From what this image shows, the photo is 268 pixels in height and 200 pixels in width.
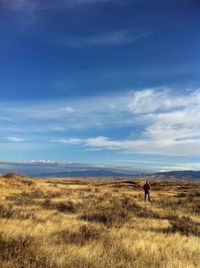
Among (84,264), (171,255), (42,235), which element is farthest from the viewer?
(42,235)

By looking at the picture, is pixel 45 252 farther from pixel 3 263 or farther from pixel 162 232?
pixel 162 232

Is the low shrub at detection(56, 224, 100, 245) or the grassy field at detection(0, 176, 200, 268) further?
the low shrub at detection(56, 224, 100, 245)

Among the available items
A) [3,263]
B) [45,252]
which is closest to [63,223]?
[45,252]

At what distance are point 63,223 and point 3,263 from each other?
7420 mm

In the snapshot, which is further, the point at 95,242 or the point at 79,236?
the point at 79,236

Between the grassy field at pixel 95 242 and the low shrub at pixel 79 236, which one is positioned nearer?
the grassy field at pixel 95 242

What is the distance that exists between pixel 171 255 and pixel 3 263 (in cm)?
449

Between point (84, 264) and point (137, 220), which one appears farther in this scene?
point (137, 220)

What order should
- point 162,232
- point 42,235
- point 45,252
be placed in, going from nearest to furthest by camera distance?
point 45,252 → point 42,235 → point 162,232

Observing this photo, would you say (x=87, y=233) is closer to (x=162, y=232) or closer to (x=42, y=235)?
(x=42, y=235)

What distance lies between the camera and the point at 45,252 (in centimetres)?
923

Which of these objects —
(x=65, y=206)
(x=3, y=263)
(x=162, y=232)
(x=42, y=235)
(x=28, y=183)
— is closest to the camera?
(x=3, y=263)

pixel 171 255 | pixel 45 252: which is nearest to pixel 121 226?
pixel 171 255

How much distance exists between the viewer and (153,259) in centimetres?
958
